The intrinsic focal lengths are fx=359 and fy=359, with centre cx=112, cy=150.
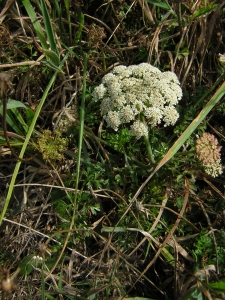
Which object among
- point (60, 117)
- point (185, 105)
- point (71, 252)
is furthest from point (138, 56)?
point (71, 252)

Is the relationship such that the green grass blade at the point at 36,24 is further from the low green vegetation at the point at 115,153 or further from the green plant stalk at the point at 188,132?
the green plant stalk at the point at 188,132

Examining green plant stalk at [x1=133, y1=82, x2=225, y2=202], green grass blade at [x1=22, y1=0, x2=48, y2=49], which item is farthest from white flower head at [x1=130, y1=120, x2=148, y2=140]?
green grass blade at [x1=22, y1=0, x2=48, y2=49]

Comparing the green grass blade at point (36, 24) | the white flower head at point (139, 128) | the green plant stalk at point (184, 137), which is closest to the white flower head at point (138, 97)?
the white flower head at point (139, 128)

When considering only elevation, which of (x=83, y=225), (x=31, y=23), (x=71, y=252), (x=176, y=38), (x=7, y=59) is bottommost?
(x=71, y=252)

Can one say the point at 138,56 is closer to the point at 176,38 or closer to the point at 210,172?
the point at 176,38

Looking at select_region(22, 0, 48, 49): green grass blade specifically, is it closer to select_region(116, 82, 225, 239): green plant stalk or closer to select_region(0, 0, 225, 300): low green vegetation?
select_region(0, 0, 225, 300): low green vegetation

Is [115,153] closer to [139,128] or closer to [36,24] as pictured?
[139,128]

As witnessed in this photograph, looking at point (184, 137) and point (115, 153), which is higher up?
point (184, 137)

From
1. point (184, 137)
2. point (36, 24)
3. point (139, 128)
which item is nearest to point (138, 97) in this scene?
point (139, 128)
